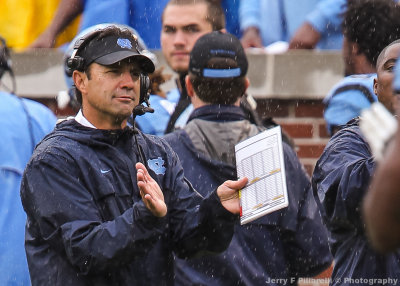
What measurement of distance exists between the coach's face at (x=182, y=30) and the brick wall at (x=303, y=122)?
0.74 meters

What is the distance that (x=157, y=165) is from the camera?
15.1 ft

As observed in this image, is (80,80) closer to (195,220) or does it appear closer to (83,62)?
(83,62)

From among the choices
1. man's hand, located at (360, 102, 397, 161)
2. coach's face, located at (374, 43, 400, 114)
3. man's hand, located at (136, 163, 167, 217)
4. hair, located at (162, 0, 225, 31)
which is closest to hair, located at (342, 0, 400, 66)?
hair, located at (162, 0, 225, 31)

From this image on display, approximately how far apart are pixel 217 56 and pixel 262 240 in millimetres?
934

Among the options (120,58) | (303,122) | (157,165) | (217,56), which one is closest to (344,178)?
(157,165)

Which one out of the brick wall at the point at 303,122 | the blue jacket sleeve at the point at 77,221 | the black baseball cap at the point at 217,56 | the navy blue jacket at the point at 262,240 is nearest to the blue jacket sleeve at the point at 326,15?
the brick wall at the point at 303,122

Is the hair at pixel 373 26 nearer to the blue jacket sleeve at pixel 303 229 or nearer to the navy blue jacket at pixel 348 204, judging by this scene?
the blue jacket sleeve at pixel 303 229

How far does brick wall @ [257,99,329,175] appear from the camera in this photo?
731 cm

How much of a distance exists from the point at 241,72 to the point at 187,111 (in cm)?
52

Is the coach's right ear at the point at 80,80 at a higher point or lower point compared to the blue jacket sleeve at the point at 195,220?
higher

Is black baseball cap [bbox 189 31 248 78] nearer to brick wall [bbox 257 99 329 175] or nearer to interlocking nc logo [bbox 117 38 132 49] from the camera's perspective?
interlocking nc logo [bbox 117 38 132 49]

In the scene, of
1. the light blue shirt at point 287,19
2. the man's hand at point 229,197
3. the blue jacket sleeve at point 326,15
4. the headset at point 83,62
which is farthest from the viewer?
the light blue shirt at point 287,19

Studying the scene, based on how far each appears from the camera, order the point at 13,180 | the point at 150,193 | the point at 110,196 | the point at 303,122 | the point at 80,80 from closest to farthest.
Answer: the point at 150,193
the point at 110,196
the point at 80,80
the point at 13,180
the point at 303,122

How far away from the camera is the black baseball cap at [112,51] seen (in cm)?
462
